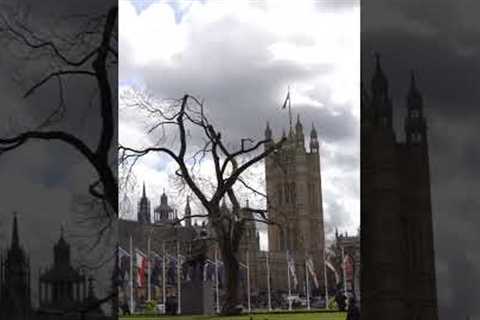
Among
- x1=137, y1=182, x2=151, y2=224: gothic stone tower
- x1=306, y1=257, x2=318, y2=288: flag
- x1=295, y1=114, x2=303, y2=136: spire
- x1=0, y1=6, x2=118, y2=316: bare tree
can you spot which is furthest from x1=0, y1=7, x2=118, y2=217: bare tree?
x1=306, y1=257, x2=318, y2=288: flag

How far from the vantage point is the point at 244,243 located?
736 inches

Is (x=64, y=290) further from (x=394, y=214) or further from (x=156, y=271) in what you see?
(x=156, y=271)

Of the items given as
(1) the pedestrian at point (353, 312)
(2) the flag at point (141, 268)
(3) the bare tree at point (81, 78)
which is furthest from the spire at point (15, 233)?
(2) the flag at point (141, 268)

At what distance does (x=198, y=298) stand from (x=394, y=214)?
9.27 m

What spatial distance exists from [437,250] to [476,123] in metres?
0.95

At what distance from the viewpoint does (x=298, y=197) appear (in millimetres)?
19750

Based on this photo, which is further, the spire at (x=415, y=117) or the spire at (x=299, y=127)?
the spire at (x=299, y=127)

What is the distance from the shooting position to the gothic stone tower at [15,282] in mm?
5906

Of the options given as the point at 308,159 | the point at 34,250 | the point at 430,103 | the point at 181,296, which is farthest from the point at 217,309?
the point at 430,103

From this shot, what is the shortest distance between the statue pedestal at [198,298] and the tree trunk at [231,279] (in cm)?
41

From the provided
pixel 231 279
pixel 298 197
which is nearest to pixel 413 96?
pixel 231 279

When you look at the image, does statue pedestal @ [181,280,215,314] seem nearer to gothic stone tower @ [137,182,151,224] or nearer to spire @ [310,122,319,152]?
gothic stone tower @ [137,182,151,224]

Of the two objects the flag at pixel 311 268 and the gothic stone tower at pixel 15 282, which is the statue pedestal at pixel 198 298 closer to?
the flag at pixel 311 268

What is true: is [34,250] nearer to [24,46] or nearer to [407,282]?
[24,46]
